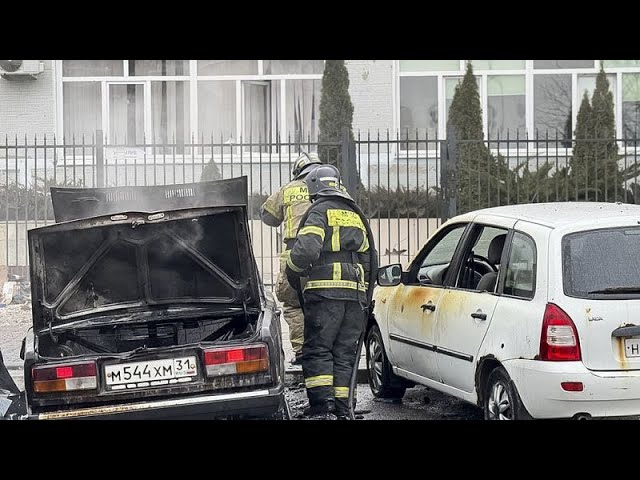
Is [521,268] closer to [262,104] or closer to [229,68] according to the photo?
[262,104]

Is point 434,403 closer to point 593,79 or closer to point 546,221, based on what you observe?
point 546,221

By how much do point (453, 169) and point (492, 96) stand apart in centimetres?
799

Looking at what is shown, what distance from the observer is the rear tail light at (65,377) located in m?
5.74

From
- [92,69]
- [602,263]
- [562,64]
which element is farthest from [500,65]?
[602,263]

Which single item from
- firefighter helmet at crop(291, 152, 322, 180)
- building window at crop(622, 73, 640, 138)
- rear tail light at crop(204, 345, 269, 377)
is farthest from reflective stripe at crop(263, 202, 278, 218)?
building window at crop(622, 73, 640, 138)

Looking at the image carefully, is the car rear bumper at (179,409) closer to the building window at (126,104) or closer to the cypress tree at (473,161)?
the cypress tree at (473,161)

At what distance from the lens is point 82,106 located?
1934 centimetres

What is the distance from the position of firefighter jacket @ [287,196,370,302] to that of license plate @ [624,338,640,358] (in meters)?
1.98

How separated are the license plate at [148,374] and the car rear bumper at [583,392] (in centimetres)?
195

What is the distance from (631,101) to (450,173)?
28.8 feet

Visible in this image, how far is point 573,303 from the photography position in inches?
221

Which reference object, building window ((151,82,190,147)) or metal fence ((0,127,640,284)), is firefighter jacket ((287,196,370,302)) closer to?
metal fence ((0,127,640,284))

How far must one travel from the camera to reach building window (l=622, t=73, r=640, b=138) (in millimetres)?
19031

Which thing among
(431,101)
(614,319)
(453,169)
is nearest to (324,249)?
(614,319)
